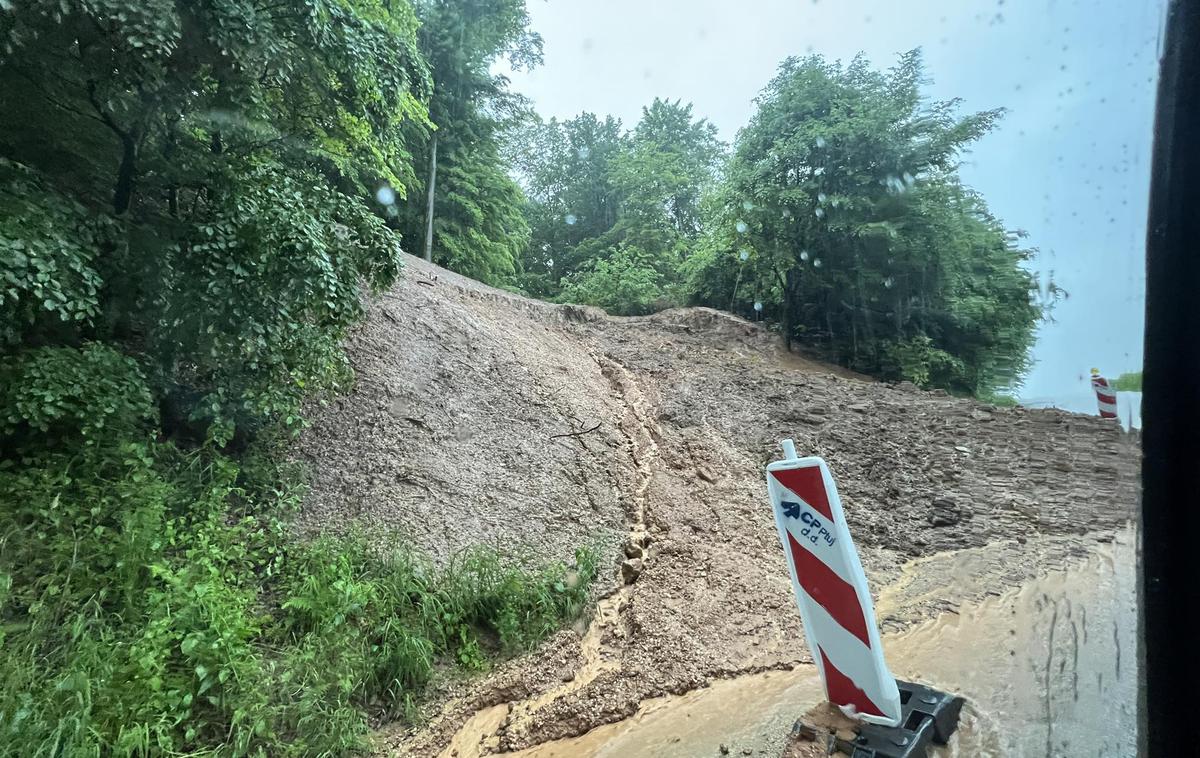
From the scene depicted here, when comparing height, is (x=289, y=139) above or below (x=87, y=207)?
above

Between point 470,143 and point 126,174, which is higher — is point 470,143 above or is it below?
above

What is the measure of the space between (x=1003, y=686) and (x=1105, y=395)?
5.30ft

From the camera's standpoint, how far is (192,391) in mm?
4457

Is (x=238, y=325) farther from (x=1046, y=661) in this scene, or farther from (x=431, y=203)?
(x=431, y=203)

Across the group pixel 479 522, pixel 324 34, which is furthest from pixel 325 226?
pixel 479 522

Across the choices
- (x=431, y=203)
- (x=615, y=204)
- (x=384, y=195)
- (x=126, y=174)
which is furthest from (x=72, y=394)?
(x=615, y=204)

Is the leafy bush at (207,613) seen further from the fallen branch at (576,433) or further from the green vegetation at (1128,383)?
the green vegetation at (1128,383)

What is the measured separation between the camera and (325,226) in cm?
465

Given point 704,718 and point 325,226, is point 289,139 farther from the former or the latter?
point 704,718

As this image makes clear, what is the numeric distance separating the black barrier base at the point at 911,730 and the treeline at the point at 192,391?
2241 millimetres

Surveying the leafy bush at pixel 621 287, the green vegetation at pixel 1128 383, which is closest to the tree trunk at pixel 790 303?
the green vegetation at pixel 1128 383

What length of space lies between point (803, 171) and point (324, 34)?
4.17 meters

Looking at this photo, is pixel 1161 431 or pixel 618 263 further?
pixel 618 263

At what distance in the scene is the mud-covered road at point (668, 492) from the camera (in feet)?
10.1
